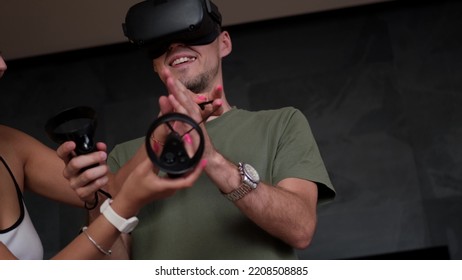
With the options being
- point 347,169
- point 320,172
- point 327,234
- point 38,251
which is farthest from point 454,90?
point 38,251

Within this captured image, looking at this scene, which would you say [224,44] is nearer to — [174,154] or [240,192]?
[240,192]

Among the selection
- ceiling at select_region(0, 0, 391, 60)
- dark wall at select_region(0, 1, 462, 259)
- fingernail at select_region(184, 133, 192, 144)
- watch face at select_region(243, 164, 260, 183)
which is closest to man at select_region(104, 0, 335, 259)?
watch face at select_region(243, 164, 260, 183)

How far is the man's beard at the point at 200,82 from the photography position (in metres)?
1.72

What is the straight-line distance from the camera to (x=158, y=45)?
1738 millimetres

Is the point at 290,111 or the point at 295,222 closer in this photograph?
the point at 295,222

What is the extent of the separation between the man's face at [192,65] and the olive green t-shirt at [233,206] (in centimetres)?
11

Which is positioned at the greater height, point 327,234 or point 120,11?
point 120,11

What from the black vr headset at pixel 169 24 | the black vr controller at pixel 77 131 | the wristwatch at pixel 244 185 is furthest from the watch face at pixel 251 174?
the black vr headset at pixel 169 24

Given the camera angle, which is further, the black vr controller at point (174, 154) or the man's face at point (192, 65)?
the man's face at point (192, 65)

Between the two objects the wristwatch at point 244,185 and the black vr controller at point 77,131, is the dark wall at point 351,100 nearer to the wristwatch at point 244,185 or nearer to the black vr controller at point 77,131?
the wristwatch at point 244,185

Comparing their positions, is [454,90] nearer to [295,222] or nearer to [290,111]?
[290,111]

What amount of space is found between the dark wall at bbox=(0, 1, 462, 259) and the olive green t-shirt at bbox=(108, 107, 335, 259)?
65.8 inches

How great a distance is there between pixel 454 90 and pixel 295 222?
6.87ft
